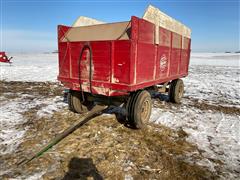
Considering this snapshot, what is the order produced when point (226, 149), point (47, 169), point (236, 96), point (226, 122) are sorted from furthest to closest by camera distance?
point (236, 96) → point (226, 122) → point (226, 149) → point (47, 169)

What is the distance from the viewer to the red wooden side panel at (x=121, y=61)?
3.74 meters

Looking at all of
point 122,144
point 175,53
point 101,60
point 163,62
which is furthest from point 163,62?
point 122,144

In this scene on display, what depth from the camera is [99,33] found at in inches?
178

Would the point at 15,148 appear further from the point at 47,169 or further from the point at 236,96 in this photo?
the point at 236,96

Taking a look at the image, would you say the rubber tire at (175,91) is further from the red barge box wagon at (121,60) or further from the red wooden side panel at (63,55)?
the red wooden side panel at (63,55)

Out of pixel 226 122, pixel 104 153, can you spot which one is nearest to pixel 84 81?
pixel 104 153

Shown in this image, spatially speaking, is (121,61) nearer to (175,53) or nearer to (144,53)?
(144,53)

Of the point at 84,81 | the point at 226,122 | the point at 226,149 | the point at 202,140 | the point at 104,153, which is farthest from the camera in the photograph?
the point at 226,122

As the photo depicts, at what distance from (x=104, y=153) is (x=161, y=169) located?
105 cm

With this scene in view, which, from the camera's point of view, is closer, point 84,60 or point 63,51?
point 84,60

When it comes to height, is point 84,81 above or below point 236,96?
above

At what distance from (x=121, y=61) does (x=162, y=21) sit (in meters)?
1.95

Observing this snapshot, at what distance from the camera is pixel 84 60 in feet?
14.5

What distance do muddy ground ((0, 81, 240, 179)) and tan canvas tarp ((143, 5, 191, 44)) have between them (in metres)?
2.28
